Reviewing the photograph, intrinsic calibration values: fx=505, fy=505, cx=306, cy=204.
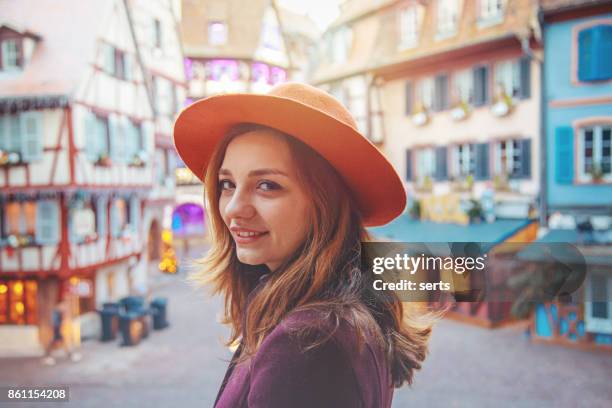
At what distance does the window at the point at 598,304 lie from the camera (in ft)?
5.01

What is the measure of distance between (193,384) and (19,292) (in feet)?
3.55

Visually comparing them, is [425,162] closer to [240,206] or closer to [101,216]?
[240,206]

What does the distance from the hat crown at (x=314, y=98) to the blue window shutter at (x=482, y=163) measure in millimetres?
1519

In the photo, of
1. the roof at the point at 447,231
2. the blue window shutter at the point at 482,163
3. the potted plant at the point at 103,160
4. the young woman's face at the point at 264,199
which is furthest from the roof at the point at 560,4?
the potted plant at the point at 103,160

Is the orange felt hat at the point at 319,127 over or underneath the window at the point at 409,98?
underneath

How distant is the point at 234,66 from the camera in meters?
2.22

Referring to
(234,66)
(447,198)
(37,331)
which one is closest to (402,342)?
(447,198)

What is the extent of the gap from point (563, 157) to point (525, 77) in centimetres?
40

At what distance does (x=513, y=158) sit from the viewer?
86.7 inches

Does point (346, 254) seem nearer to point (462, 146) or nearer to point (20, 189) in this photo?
point (462, 146)

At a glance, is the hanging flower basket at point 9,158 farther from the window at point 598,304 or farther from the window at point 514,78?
the window at point 598,304

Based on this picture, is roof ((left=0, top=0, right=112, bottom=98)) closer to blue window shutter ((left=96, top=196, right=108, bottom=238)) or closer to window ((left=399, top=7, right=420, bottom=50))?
blue window shutter ((left=96, top=196, right=108, bottom=238))

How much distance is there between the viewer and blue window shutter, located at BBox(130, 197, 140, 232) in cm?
277

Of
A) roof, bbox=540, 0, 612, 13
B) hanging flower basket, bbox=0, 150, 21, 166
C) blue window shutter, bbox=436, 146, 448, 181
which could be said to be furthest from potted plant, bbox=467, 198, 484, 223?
hanging flower basket, bbox=0, 150, 21, 166
